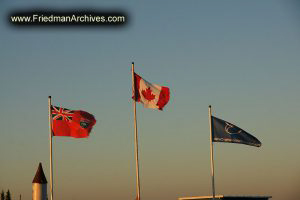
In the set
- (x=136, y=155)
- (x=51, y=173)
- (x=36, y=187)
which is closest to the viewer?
(x=136, y=155)

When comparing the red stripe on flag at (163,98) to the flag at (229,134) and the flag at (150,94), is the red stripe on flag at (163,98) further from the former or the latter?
the flag at (229,134)

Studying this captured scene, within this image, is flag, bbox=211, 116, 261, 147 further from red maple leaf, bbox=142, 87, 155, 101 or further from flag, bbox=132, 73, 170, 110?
red maple leaf, bbox=142, 87, 155, 101

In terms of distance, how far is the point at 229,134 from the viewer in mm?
55875

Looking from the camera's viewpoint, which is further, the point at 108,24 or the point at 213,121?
the point at 213,121

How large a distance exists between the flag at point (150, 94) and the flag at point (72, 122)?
15.7ft

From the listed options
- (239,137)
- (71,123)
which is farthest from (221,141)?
(71,123)

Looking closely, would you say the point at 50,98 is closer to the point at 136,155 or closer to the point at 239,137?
the point at 136,155

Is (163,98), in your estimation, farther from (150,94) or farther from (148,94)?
(148,94)

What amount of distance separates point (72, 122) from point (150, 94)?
7.21 m

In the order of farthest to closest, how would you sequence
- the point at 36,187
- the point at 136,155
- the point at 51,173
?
the point at 36,187
the point at 51,173
the point at 136,155

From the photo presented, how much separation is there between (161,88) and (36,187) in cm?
4548

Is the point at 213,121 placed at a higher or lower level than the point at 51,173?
higher

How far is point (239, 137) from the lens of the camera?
5516 cm

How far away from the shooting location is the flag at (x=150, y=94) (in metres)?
51.1
